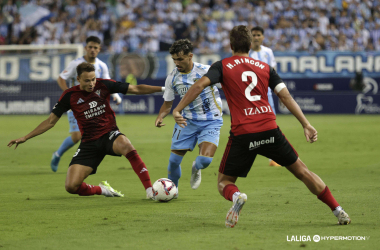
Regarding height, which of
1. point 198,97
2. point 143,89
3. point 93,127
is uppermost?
point 143,89

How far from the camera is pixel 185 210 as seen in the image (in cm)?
641

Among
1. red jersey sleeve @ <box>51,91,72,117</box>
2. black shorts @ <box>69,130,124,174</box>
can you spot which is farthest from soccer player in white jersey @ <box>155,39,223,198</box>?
red jersey sleeve @ <box>51,91,72,117</box>

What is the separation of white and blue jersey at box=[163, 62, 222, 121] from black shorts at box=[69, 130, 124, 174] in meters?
0.92

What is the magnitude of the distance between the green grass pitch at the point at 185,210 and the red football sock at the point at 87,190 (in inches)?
4.2

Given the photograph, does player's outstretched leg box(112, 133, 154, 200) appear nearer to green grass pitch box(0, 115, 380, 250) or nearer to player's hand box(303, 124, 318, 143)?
green grass pitch box(0, 115, 380, 250)

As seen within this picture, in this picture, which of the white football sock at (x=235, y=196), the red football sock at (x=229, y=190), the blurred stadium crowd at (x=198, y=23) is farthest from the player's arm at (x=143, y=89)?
the blurred stadium crowd at (x=198, y=23)

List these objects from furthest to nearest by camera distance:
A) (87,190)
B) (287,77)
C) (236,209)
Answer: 1. (287,77)
2. (87,190)
3. (236,209)

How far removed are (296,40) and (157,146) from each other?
14.3m

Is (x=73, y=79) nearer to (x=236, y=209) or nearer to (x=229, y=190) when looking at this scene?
(x=229, y=190)

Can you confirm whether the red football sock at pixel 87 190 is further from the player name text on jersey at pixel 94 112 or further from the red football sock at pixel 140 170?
the player name text on jersey at pixel 94 112

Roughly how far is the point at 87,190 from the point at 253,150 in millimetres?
2802

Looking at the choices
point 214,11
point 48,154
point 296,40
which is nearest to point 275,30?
point 296,40

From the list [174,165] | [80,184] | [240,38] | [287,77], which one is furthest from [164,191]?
[287,77]

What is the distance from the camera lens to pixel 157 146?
1417cm
